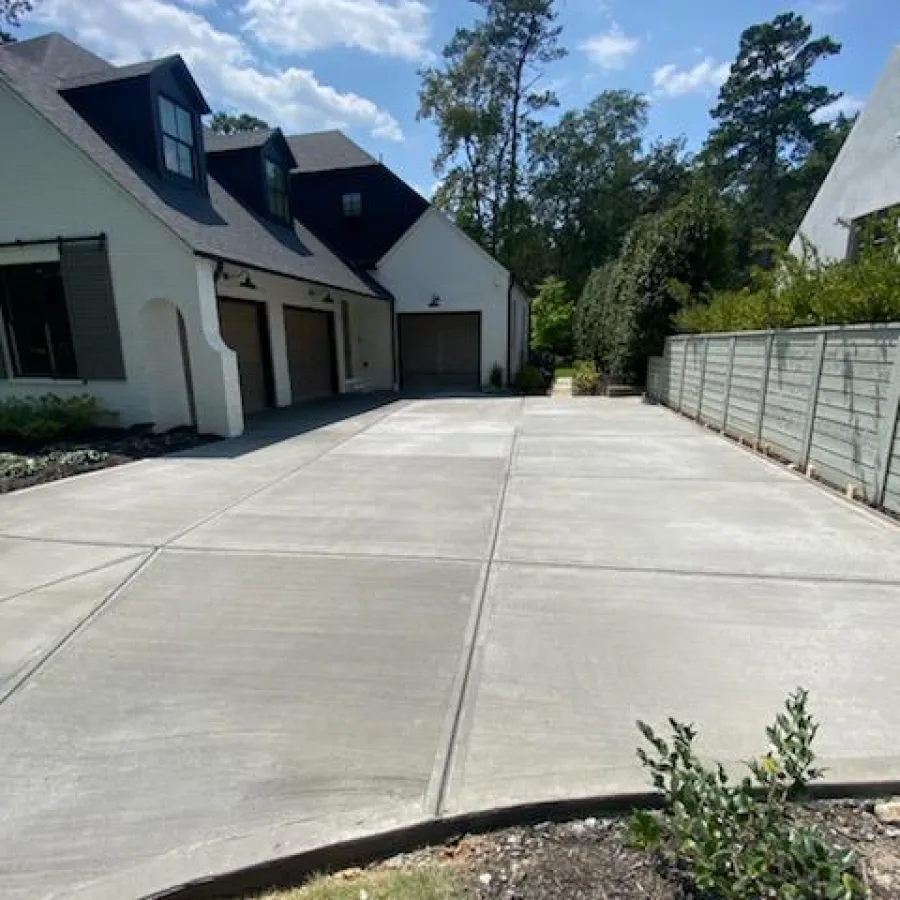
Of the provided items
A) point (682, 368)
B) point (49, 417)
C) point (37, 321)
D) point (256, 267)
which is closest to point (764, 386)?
point (682, 368)

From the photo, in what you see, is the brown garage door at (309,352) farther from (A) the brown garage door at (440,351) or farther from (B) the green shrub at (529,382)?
(B) the green shrub at (529,382)

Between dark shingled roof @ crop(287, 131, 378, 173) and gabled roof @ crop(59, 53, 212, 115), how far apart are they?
318 inches

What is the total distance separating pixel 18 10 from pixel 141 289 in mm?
16766

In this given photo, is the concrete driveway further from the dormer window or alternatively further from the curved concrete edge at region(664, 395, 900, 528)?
the dormer window

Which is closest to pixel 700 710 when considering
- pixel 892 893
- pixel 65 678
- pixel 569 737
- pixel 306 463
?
pixel 569 737

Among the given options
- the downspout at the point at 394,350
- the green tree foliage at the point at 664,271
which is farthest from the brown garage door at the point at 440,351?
the green tree foliage at the point at 664,271

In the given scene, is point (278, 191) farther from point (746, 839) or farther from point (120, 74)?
point (746, 839)

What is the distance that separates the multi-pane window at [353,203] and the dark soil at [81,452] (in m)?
11.6

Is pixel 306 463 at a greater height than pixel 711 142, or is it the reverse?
pixel 711 142

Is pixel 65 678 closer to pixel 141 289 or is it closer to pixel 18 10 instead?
pixel 141 289

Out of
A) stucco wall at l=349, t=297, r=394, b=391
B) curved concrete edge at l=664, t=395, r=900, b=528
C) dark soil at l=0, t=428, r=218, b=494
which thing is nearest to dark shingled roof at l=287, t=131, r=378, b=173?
stucco wall at l=349, t=297, r=394, b=391

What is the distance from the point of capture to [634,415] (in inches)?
432

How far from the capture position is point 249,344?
1188cm

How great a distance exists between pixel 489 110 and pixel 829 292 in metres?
25.1
